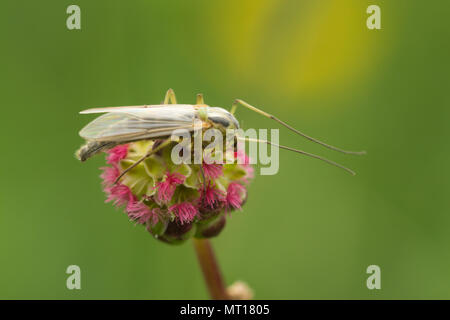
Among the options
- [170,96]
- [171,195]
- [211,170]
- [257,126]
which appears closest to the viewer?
[171,195]

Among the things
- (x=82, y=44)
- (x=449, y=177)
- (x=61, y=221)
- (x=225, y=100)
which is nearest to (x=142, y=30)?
(x=82, y=44)

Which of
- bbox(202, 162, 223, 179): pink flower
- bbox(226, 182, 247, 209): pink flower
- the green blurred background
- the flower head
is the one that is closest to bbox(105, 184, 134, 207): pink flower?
the flower head

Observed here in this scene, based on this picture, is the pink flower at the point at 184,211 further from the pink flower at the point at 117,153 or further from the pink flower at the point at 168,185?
the pink flower at the point at 117,153

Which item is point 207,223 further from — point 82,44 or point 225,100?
point 82,44

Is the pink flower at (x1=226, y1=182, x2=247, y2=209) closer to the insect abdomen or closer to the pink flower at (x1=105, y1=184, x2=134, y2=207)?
the pink flower at (x1=105, y1=184, x2=134, y2=207)

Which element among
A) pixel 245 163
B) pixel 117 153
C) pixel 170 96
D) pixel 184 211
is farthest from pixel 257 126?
pixel 184 211

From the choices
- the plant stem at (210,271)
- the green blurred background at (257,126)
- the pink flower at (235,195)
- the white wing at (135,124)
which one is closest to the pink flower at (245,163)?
the pink flower at (235,195)

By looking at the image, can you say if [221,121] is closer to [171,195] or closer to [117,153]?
[171,195]
